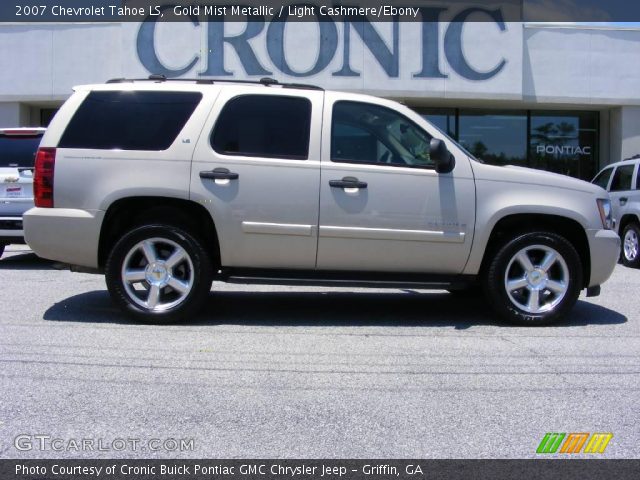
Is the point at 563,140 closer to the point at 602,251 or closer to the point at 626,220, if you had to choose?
the point at 626,220

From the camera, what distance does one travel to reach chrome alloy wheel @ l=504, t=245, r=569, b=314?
5.97m

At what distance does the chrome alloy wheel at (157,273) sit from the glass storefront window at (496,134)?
13.5 m

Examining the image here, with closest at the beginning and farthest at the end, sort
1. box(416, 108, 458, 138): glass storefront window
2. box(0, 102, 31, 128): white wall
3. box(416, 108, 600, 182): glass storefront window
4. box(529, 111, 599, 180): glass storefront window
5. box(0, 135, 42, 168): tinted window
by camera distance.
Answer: box(0, 135, 42, 168): tinted window → box(0, 102, 31, 128): white wall → box(416, 108, 458, 138): glass storefront window → box(416, 108, 600, 182): glass storefront window → box(529, 111, 599, 180): glass storefront window

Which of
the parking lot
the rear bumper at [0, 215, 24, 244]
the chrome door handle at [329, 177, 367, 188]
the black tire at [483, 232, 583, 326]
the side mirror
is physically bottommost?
the parking lot

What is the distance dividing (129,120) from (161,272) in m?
1.39

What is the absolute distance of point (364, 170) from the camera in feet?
19.0

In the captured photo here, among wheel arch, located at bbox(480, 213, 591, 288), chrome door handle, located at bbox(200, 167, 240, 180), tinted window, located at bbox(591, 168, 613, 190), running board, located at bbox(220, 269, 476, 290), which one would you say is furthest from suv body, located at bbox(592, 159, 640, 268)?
chrome door handle, located at bbox(200, 167, 240, 180)

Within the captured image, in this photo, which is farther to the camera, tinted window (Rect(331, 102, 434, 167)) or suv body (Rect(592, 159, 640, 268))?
suv body (Rect(592, 159, 640, 268))

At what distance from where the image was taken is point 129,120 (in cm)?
586

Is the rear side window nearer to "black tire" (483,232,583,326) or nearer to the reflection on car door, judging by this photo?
the reflection on car door

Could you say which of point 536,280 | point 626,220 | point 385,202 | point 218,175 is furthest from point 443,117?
point 218,175

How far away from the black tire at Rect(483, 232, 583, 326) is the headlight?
1.40 feet

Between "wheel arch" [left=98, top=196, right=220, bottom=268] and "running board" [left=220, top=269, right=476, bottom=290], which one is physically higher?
"wheel arch" [left=98, top=196, right=220, bottom=268]

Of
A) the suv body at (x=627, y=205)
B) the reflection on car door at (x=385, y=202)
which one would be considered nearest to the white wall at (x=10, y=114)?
the reflection on car door at (x=385, y=202)
